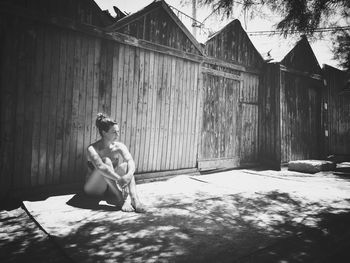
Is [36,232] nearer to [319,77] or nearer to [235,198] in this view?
[235,198]

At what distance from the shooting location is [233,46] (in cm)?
735

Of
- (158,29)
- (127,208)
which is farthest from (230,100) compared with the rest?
(127,208)

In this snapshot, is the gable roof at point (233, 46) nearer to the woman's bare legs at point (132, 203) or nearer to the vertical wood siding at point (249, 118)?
the vertical wood siding at point (249, 118)

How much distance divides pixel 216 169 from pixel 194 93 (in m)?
2.33

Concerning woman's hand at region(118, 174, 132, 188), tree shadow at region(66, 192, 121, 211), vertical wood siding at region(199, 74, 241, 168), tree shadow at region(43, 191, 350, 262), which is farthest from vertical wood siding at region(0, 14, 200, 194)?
tree shadow at region(43, 191, 350, 262)

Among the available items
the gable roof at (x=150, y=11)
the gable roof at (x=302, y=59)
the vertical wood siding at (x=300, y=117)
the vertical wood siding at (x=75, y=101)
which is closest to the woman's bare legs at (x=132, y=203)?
the vertical wood siding at (x=75, y=101)

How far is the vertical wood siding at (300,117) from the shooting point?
26.7 feet

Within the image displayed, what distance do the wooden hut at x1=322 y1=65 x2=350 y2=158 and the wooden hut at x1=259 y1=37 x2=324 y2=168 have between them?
778 mm

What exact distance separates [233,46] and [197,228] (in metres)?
5.97

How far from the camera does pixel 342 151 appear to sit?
10.3 m

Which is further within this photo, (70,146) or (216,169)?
(216,169)

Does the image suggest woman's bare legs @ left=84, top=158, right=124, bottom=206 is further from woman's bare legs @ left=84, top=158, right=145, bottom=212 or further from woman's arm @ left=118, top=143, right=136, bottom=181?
woman's arm @ left=118, top=143, right=136, bottom=181

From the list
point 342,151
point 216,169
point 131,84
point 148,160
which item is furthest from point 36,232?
point 342,151

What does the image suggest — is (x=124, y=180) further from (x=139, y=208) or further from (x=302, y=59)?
(x=302, y=59)
